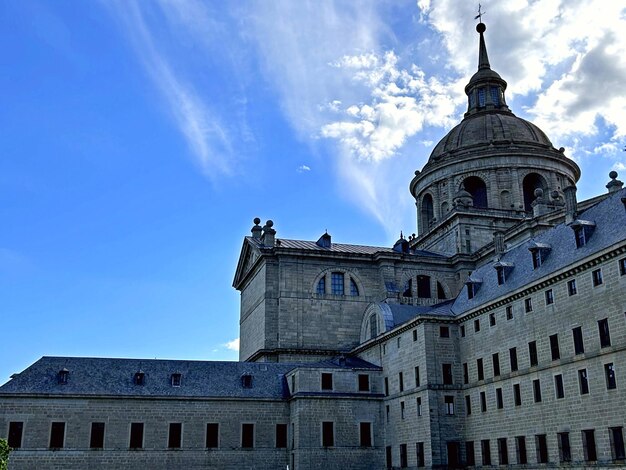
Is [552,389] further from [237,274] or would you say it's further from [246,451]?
[237,274]

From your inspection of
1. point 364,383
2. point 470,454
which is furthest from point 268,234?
point 470,454

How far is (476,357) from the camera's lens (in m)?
43.0

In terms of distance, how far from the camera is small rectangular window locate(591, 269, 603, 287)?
33.6 metres

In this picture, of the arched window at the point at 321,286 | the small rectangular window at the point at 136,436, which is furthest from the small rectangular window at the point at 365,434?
the arched window at the point at 321,286

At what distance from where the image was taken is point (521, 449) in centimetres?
3778

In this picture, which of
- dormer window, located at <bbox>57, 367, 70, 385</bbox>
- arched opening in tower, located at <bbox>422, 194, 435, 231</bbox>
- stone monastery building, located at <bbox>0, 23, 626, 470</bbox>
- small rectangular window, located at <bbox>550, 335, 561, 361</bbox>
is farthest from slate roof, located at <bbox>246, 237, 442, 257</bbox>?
small rectangular window, located at <bbox>550, 335, 561, 361</bbox>

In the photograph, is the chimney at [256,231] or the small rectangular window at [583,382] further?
the chimney at [256,231]

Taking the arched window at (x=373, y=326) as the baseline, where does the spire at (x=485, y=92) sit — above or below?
above

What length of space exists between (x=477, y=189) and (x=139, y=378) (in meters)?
40.0

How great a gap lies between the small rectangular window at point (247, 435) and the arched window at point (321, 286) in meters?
15.1

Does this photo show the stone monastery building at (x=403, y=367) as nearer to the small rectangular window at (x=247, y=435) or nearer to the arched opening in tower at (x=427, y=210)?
the small rectangular window at (x=247, y=435)

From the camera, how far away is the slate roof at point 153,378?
46.6m

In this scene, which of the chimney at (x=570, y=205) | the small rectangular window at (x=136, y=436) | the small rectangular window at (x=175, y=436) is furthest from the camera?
the small rectangular window at (x=175, y=436)

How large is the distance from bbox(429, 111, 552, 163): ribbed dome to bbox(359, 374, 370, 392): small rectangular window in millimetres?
31253
